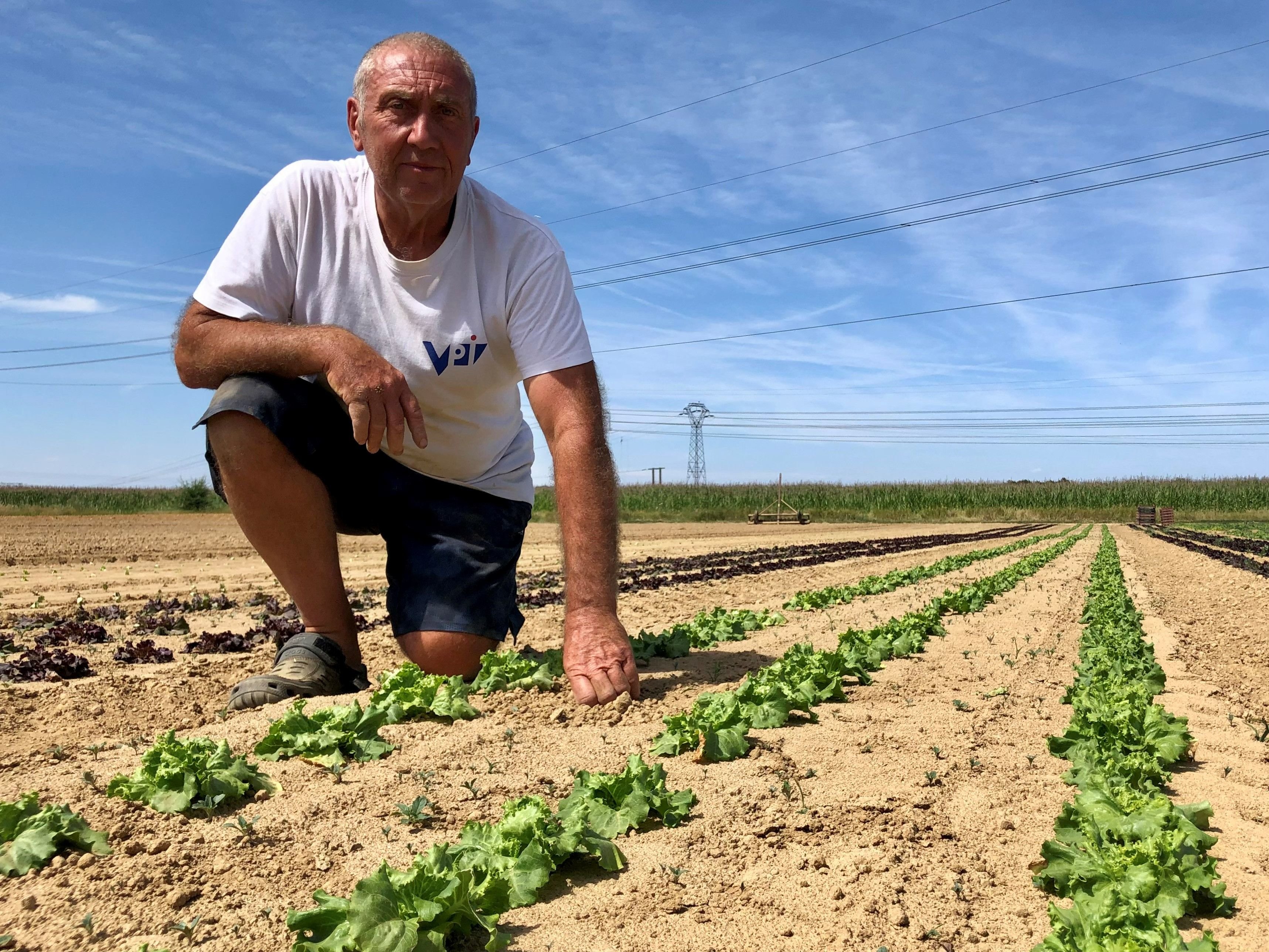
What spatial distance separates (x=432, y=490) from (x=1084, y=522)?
1957 inches

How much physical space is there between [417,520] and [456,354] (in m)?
0.76

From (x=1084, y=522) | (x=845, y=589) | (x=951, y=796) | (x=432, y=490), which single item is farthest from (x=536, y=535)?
(x=1084, y=522)

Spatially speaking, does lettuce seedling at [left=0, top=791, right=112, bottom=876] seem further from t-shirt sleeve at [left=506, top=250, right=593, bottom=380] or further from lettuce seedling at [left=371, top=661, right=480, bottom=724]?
t-shirt sleeve at [left=506, top=250, right=593, bottom=380]

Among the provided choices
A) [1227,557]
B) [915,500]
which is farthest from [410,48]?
[915,500]

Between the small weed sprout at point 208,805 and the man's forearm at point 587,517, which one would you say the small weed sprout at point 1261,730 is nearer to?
the man's forearm at point 587,517

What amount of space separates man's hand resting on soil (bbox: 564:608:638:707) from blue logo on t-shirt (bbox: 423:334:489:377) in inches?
43.8

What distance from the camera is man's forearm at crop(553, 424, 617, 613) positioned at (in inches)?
141

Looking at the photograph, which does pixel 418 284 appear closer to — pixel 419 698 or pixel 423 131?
pixel 423 131

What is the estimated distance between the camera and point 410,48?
11.7 ft

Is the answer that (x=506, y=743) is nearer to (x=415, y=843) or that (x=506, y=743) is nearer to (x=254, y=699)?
(x=415, y=843)

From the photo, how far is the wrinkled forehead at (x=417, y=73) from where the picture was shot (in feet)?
11.6

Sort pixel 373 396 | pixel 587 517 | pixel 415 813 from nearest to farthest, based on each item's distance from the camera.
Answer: pixel 415 813 → pixel 373 396 → pixel 587 517

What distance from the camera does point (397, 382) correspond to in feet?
10.8

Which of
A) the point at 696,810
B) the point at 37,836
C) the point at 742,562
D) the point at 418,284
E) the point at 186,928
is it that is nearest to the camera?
the point at 186,928
